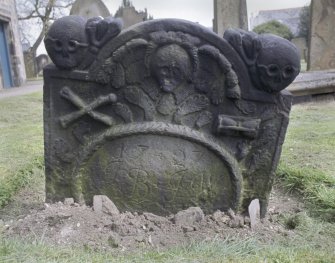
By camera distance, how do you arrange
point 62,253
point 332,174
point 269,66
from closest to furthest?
1. point 62,253
2. point 269,66
3. point 332,174

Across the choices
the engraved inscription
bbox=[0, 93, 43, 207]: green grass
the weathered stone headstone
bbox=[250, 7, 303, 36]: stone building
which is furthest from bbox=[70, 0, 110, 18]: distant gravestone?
bbox=[250, 7, 303, 36]: stone building

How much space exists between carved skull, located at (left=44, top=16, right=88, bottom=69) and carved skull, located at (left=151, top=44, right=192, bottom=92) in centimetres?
37

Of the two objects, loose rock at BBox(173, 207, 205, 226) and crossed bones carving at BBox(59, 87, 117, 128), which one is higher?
crossed bones carving at BBox(59, 87, 117, 128)

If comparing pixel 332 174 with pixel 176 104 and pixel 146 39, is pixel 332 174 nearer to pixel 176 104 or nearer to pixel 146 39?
pixel 176 104

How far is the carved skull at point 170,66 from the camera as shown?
197 cm

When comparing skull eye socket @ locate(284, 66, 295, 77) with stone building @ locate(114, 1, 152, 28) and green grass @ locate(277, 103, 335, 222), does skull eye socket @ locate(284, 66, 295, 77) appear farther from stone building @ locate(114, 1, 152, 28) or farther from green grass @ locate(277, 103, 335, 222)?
stone building @ locate(114, 1, 152, 28)

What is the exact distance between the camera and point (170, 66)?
1971mm

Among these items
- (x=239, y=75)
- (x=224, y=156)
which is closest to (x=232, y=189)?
(x=224, y=156)

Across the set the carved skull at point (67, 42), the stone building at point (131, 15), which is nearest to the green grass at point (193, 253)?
the carved skull at point (67, 42)

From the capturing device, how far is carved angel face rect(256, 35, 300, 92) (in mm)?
1956

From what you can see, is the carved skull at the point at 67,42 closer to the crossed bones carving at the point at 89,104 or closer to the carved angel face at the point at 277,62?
the crossed bones carving at the point at 89,104

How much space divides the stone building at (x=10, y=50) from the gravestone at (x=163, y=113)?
10826mm

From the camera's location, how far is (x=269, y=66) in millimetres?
1961

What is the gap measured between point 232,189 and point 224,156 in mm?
202
